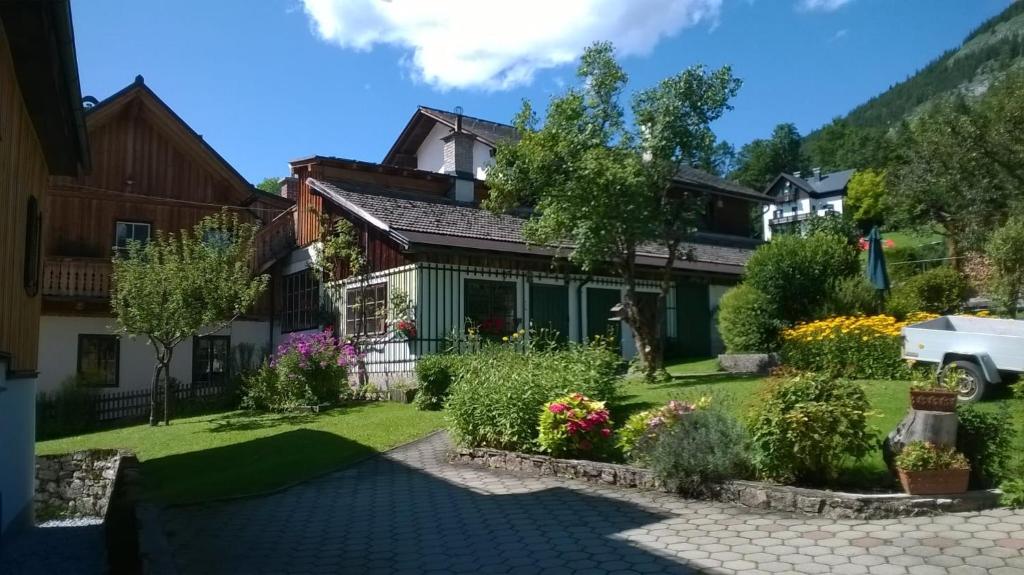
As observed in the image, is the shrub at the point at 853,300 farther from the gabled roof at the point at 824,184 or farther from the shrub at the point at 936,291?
the gabled roof at the point at 824,184

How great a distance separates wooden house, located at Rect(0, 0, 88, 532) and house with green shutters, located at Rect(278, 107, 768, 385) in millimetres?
7548

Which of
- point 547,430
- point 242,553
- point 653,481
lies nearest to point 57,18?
point 242,553

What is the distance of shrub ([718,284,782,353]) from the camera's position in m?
16.8

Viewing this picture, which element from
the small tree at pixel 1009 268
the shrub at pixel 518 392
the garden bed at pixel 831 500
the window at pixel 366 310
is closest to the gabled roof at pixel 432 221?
the window at pixel 366 310

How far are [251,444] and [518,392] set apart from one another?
5408mm

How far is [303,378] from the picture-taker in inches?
670

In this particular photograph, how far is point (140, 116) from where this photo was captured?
2447 centimetres

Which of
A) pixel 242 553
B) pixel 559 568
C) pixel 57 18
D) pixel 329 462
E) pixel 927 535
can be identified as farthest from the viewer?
pixel 329 462

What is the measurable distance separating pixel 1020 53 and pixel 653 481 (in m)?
145

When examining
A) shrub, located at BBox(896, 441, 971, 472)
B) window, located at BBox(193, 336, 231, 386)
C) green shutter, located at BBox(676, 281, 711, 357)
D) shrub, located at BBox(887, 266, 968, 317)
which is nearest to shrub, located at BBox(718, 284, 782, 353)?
shrub, located at BBox(887, 266, 968, 317)

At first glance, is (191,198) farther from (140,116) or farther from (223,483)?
(223,483)

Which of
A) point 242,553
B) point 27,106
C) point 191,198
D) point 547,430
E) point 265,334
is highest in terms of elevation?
point 191,198

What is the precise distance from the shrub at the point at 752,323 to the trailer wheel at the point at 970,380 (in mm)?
6109

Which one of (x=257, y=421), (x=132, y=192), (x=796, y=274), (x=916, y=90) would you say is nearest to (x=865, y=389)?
(x=796, y=274)
